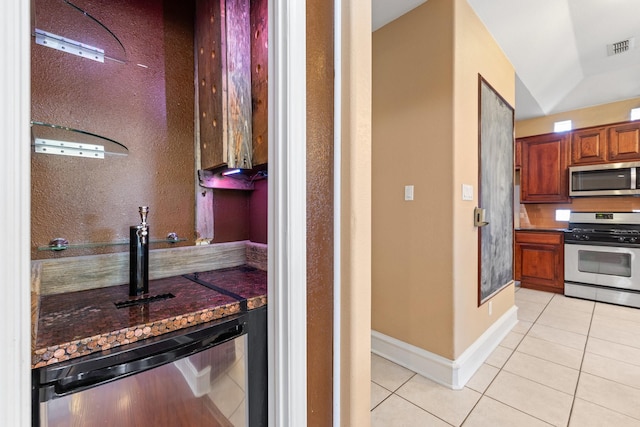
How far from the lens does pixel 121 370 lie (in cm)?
68

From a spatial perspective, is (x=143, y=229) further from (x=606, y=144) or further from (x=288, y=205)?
(x=606, y=144)

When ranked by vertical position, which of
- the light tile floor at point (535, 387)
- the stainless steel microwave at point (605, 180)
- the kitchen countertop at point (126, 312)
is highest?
the stainless steel microwave at point (605, 180)

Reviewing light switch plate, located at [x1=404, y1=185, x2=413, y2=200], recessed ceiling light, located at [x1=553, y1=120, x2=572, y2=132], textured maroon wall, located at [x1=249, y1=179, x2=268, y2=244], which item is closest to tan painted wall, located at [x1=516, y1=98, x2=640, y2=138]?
recessed ceiling light, located at [x1=553, y1=120, x2=572, y2=132]

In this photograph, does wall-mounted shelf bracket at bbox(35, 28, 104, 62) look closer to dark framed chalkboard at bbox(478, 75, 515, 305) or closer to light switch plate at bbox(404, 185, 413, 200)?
light switch plate at bbox(404, 185, 413, 200)

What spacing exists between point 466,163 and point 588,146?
124 inches

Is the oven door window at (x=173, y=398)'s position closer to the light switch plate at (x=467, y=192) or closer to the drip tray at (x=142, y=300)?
the drip tray at (x=142, y=300)

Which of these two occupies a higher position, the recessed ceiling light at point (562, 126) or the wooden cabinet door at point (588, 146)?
the recessed ceiling light at point (562, 126)

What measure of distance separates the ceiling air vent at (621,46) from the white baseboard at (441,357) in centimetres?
314

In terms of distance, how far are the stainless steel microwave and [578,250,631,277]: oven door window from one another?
2.60 ft

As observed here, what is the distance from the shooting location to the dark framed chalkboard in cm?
216

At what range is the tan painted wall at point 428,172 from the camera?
72.3 inches

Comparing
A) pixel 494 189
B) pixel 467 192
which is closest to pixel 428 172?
pixel 467 192
